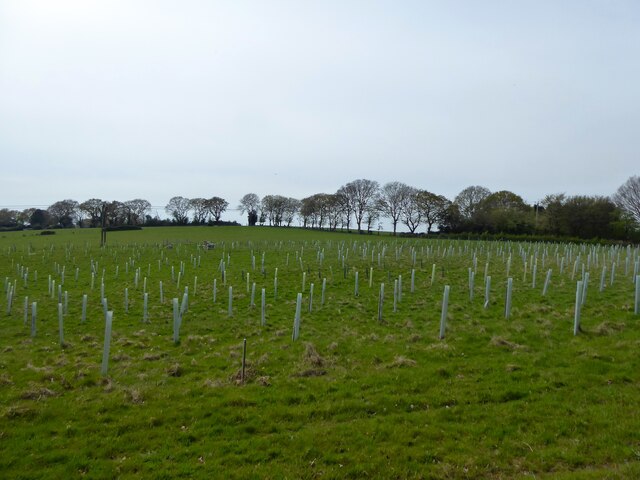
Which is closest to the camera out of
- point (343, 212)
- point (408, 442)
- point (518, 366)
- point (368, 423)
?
point (408, 442)

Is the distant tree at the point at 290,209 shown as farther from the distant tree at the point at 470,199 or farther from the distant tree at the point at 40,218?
the distant tree at the point at 40,218

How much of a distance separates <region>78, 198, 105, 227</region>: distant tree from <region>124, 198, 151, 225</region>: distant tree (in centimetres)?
638

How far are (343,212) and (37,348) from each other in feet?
265

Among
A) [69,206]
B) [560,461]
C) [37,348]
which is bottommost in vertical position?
[37,348]

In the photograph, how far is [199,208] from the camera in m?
107

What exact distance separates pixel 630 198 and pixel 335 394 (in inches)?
2659

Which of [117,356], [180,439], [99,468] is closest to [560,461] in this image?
[180,439]

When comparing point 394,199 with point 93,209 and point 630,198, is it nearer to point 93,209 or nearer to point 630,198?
point 630,198

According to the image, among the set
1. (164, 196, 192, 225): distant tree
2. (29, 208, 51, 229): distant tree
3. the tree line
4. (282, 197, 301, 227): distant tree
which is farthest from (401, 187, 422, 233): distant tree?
(29, 208, 51, 229): distant tree

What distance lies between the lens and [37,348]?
11.1 m

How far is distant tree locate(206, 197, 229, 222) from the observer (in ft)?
349

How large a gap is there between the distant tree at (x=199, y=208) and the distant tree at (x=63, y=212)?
93.1 feet

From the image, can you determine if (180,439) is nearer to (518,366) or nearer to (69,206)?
(518,366)

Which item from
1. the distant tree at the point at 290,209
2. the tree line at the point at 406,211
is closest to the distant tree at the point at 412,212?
the tree line at the point at 406,211
